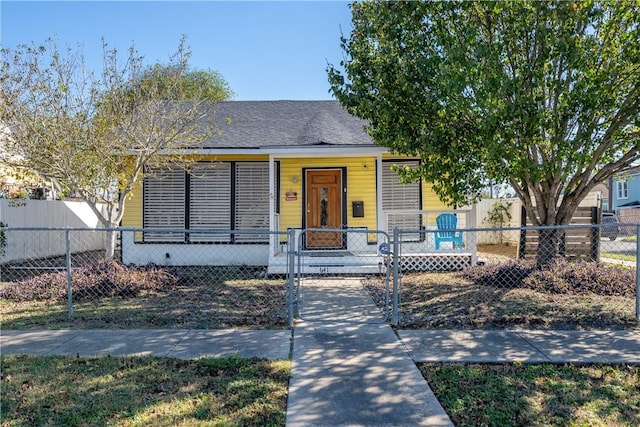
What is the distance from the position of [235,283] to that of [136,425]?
5.86 meters

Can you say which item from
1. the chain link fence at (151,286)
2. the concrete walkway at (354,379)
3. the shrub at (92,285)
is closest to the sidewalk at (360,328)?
the concrete walkway at (354,379)

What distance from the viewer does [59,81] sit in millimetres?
8328

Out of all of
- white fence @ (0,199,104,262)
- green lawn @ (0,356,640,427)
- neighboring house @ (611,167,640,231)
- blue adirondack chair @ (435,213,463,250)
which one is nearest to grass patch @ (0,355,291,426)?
green lawn @ (0,356,640,427)

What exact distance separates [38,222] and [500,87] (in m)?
13.5

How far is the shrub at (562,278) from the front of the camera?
24.3 ft

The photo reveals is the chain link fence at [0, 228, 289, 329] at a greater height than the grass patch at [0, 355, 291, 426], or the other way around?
the chain link fence at [0, 228, 289, 329]

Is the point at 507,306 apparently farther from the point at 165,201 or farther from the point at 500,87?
the point at 165,201

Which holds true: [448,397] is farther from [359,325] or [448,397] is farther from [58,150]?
[58,150]

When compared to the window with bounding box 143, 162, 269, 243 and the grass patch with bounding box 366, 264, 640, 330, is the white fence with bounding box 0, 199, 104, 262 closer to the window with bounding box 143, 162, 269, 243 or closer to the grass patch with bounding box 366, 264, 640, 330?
the window with bounding box 143, 162, 269, 243

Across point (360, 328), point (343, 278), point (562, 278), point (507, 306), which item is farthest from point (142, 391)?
point (562, 278)

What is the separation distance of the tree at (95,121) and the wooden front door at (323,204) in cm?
381

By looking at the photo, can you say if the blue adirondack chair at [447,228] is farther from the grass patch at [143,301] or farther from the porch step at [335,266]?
the grass patch at [143,301]

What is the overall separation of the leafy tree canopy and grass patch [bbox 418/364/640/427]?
3.57 metres

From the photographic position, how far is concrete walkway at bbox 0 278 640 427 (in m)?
3.30
